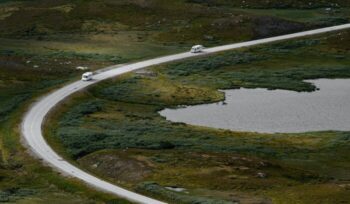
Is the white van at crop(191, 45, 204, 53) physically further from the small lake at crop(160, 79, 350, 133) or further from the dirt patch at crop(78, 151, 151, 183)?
the dirt patch at crop(78, 151, 151, 183)

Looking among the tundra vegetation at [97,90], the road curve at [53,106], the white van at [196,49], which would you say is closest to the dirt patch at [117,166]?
the tundra vegetation at [97,90]

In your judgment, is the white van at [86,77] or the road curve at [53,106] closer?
the road curve at [53,106]

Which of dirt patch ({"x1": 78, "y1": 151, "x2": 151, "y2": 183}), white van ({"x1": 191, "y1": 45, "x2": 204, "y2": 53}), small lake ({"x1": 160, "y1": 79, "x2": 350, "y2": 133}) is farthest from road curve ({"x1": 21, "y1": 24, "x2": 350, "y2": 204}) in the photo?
small lake ({"x1": 160, "y1": 79, "x2": 350, "y2": 133})

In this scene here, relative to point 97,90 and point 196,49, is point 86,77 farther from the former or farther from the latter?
point 196,49

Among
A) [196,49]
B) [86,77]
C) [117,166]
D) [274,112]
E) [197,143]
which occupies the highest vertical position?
[196,49]

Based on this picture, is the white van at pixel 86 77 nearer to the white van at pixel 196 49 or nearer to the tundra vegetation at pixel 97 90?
the tundra vegetation at pixel 97 90

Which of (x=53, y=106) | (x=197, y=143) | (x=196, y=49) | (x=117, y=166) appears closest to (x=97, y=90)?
(x=53, y=106)
